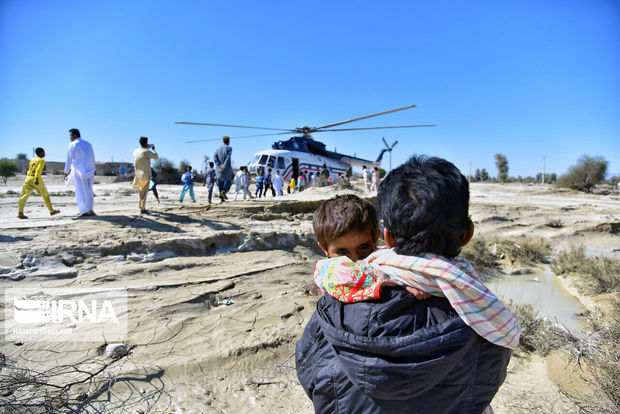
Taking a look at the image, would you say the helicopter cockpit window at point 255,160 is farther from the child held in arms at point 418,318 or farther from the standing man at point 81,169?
the child held in arms at point 418,318

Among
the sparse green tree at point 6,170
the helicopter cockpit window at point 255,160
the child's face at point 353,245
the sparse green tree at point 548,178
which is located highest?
the sparse green tree at point 6,170

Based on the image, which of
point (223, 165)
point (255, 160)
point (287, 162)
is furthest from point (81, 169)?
point (287, 162)

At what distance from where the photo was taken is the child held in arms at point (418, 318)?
0.93m

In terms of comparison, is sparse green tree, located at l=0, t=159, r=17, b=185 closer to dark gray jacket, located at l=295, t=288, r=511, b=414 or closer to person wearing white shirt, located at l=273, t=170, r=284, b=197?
person wearing white shirt, located at l=273, t=170, r=284, b=197

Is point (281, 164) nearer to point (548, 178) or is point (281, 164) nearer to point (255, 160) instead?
point (255, 160)

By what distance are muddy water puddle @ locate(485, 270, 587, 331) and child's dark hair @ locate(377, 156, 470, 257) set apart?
200 inches

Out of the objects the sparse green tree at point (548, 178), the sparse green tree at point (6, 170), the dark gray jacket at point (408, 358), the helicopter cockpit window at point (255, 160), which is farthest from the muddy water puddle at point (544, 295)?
the sparse green tree at point (548, 178)

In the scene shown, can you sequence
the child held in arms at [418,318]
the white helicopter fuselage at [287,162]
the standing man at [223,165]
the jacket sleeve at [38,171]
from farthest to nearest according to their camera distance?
the white helicopter fuselage at [287,162]
the standing man at [223,165]
the jacket sleeve at [38,171]
the child held in arms at [418,318]

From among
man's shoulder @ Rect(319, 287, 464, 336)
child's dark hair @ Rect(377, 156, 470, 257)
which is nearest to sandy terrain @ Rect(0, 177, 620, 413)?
man's shoulder @ Rect(319, 287, 464, 336)

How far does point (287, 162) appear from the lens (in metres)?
18.8

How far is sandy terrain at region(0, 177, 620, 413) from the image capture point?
2572mm

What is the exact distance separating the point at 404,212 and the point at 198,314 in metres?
3.30

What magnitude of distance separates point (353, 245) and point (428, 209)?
72 centimetres

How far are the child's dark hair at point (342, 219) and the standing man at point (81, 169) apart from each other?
5975 mm
